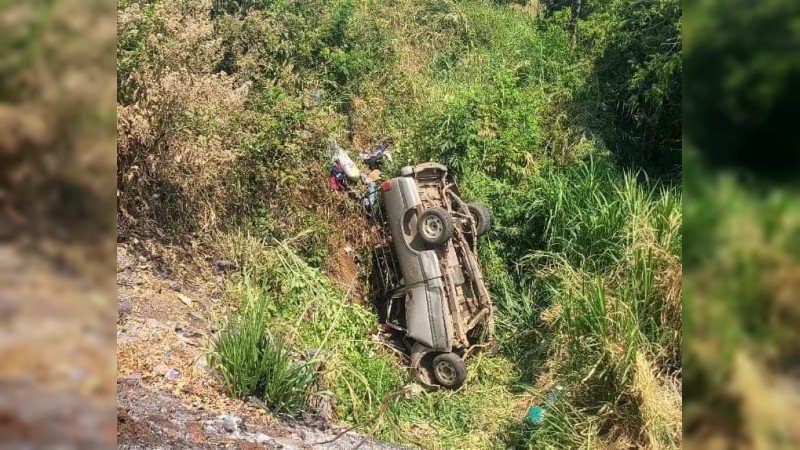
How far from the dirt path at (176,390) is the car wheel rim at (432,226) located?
2.06m

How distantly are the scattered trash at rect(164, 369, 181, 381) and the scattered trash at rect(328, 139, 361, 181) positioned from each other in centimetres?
325

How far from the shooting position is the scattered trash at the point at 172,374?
4.32m

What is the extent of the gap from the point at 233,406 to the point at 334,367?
1.20 metres

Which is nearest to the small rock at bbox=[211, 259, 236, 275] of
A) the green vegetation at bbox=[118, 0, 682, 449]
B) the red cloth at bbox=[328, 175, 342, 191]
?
the green vegetation at bbox=[118, 0, 682, 449]

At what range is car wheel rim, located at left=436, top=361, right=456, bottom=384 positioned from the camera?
6023mm

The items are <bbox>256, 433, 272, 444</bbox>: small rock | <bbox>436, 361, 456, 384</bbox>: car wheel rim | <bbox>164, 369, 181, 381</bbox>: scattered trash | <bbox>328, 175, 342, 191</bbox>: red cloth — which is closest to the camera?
<bbox>256, 433, 272, 444</bbox>: small rock

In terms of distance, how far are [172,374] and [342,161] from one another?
11.0 feet

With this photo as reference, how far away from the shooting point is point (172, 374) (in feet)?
14.3

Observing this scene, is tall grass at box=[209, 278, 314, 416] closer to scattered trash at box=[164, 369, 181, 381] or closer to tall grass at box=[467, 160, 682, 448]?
scattered trash at box=[164, 369, 181, 381]

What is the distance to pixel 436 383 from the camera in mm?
6160

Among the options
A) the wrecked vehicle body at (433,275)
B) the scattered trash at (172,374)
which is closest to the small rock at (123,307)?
the scattered trash at (172,374)
